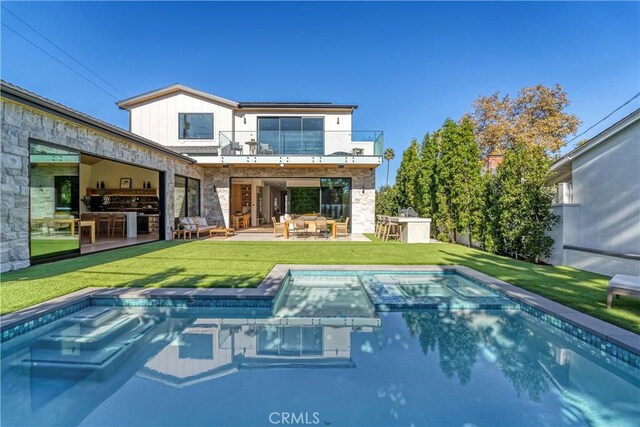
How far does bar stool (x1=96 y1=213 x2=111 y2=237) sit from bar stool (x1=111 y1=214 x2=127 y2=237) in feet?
0.57

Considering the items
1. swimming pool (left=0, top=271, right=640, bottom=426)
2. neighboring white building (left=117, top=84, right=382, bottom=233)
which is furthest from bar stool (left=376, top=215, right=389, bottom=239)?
swimming pool (left=0, top=271, right=640, bottom=426)

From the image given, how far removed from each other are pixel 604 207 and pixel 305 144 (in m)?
10.4

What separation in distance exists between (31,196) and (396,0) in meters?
12.2

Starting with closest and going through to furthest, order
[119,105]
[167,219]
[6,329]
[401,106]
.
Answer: [6,329]
[167,219]
[119,105]
[401,106]

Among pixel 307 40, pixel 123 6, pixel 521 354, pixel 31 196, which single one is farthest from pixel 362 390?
pixel 123 6

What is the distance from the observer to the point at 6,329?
3.47 m

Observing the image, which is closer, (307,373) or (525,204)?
(307,373)

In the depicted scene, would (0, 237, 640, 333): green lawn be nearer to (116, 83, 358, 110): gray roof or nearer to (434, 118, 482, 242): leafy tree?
(434, 118, 482, 242): leafy tree

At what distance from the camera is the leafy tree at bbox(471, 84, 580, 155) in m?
20.2

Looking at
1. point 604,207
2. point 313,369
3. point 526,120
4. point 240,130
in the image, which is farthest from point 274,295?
point 526,120

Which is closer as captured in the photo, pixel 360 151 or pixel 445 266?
pixel 445 266

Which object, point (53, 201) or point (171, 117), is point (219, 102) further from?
point (53, 201)

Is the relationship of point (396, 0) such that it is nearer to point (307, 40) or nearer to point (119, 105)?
point (307, 40)

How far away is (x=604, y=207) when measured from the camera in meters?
6.68
